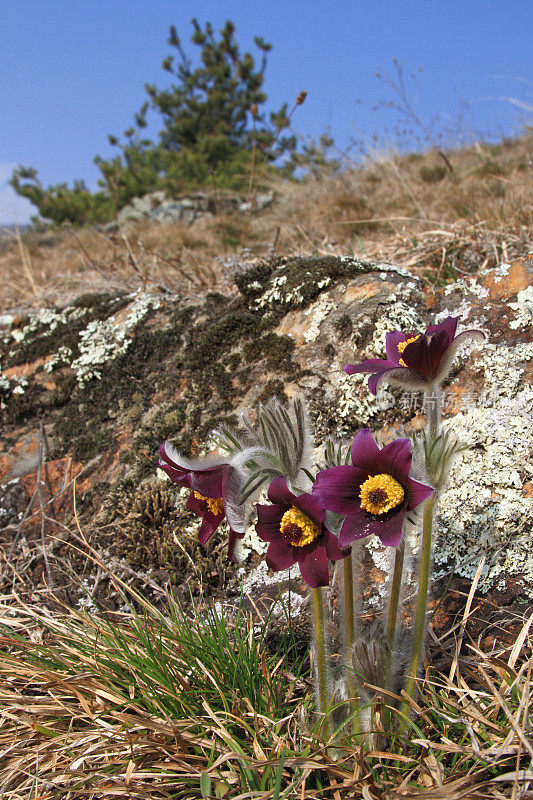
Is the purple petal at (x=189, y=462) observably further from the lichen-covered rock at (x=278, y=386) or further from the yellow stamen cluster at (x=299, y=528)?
the lichen-covered rock at (x=278, y=386)

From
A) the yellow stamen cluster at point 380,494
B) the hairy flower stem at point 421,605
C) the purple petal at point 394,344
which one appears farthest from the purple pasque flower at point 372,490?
the purple petal at point 394,344

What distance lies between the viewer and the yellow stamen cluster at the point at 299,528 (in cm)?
122

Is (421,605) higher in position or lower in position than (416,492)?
lower

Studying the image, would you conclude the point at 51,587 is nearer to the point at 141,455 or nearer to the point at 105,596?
the point at 105,596

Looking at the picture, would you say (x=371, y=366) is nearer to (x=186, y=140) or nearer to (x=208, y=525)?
(x=208, y=525)

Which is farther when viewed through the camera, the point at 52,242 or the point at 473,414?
the point at 52,242

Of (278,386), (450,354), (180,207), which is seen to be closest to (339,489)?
(450,354)

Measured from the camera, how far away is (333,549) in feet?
3.98

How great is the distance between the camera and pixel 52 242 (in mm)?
13594

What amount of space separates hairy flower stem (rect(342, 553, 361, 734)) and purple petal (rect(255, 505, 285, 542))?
0.18 meters

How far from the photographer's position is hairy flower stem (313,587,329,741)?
134 centimetres

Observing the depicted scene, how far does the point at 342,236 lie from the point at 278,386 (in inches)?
133

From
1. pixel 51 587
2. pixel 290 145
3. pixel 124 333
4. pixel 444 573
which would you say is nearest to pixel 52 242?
pixel 290 145

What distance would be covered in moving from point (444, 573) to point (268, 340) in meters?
1.19
